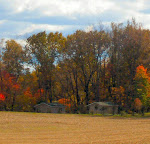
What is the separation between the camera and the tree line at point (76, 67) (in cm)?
5828

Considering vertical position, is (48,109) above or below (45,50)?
below

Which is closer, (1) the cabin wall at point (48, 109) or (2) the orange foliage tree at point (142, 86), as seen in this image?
(2) the orange foliage tree at point (142, 86)

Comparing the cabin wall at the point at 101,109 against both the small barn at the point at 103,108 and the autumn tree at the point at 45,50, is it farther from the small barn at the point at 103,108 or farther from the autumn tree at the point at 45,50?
the autumn tree at the point at 45,50

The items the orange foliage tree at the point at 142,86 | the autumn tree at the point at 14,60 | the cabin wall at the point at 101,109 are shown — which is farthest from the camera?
the autumn tree at the point at 14,60

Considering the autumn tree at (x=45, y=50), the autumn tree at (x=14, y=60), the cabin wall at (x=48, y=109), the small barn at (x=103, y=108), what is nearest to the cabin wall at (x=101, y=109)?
the small barn at (x=103, y=108)

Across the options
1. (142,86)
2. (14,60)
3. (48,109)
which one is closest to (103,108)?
(142,86)

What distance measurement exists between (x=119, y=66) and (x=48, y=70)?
1709 centimetres

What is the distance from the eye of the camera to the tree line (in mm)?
58281

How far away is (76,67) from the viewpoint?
6325 centimetres

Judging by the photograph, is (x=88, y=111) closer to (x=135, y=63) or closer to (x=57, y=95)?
(x=135, y=63)

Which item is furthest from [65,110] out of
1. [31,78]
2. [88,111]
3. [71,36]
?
[71,36]

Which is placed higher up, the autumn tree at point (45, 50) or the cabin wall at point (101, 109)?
the autumn tree at point (45, 50)

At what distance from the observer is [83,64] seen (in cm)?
6188

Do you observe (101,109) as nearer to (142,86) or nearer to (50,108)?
(142,86)
